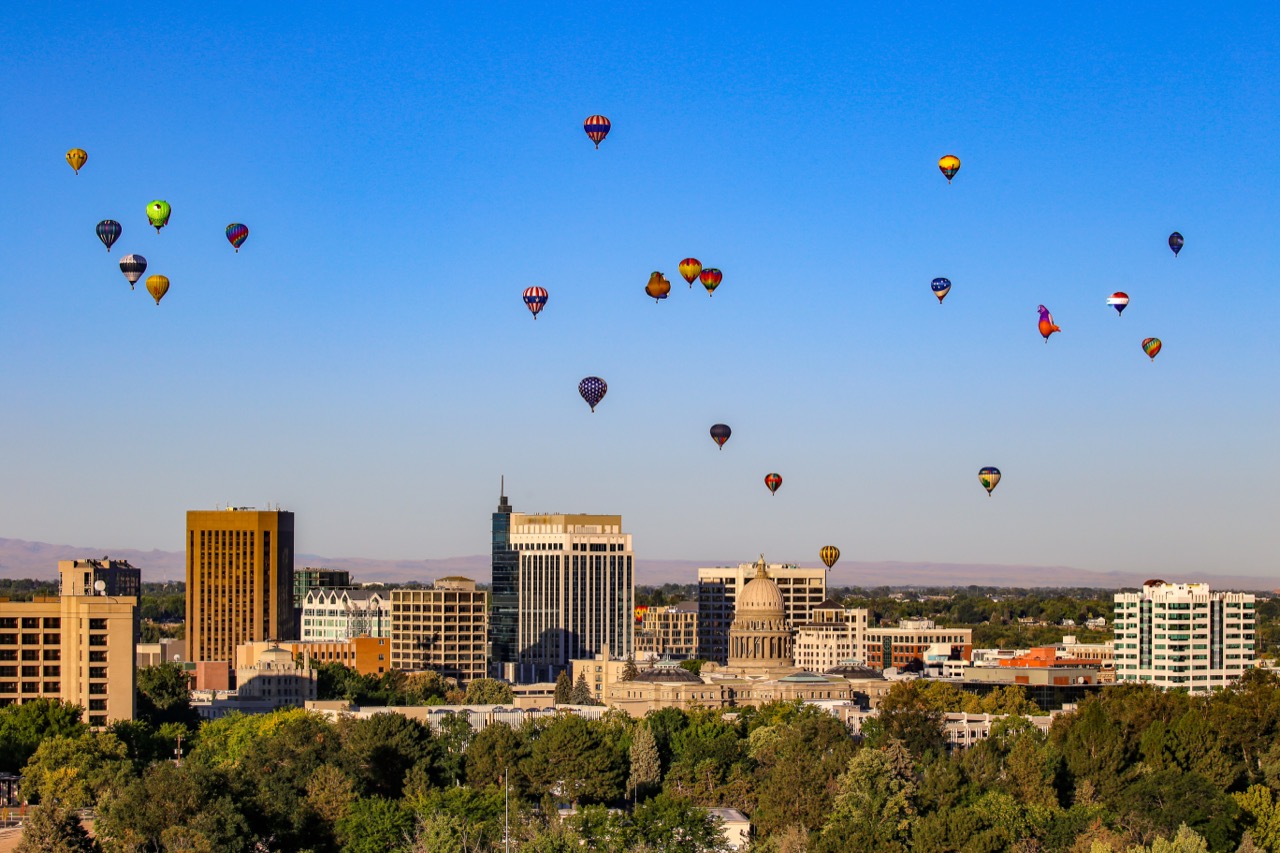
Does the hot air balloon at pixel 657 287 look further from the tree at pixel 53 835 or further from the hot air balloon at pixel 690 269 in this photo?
the tree at pixel 53 835

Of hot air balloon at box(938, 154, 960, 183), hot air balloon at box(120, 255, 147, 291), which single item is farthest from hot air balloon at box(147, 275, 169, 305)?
hot air balloon at box(938, 154, 960, 183)

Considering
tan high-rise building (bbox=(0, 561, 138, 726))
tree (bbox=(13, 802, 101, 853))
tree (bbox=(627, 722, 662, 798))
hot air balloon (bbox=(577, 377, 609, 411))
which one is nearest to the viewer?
tree (bbox=(13, 802, 101, 853))

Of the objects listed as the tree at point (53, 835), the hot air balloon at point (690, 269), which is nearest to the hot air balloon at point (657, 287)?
the hot air balloon at point (690, 269)

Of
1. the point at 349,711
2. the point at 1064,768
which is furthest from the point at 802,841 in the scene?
the point at 349,711

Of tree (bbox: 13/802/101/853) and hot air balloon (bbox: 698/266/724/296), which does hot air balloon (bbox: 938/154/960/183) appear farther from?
tree (bbox: 13/802/101/853)

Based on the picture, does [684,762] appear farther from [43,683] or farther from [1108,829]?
[43,683]

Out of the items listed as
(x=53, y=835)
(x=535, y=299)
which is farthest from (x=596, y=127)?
(x=53, y=835)
